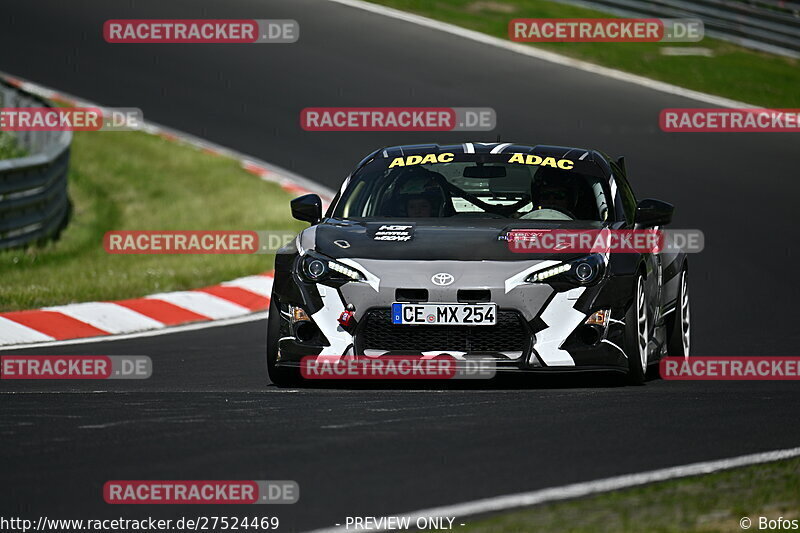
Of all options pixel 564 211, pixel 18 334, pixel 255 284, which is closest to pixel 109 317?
pixel 18 334

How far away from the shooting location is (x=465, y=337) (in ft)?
27.0

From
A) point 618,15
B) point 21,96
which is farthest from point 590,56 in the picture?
point 21,96

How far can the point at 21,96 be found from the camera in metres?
18.2

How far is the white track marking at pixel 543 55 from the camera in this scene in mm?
22609

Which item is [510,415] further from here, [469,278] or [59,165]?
[59,165]

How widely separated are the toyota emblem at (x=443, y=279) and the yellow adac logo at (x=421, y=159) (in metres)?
1.78

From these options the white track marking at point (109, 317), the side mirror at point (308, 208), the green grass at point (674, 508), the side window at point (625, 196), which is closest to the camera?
the green grass at point (674, 508)

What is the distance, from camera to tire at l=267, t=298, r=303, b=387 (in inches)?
340

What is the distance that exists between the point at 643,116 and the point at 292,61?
5414 mm
